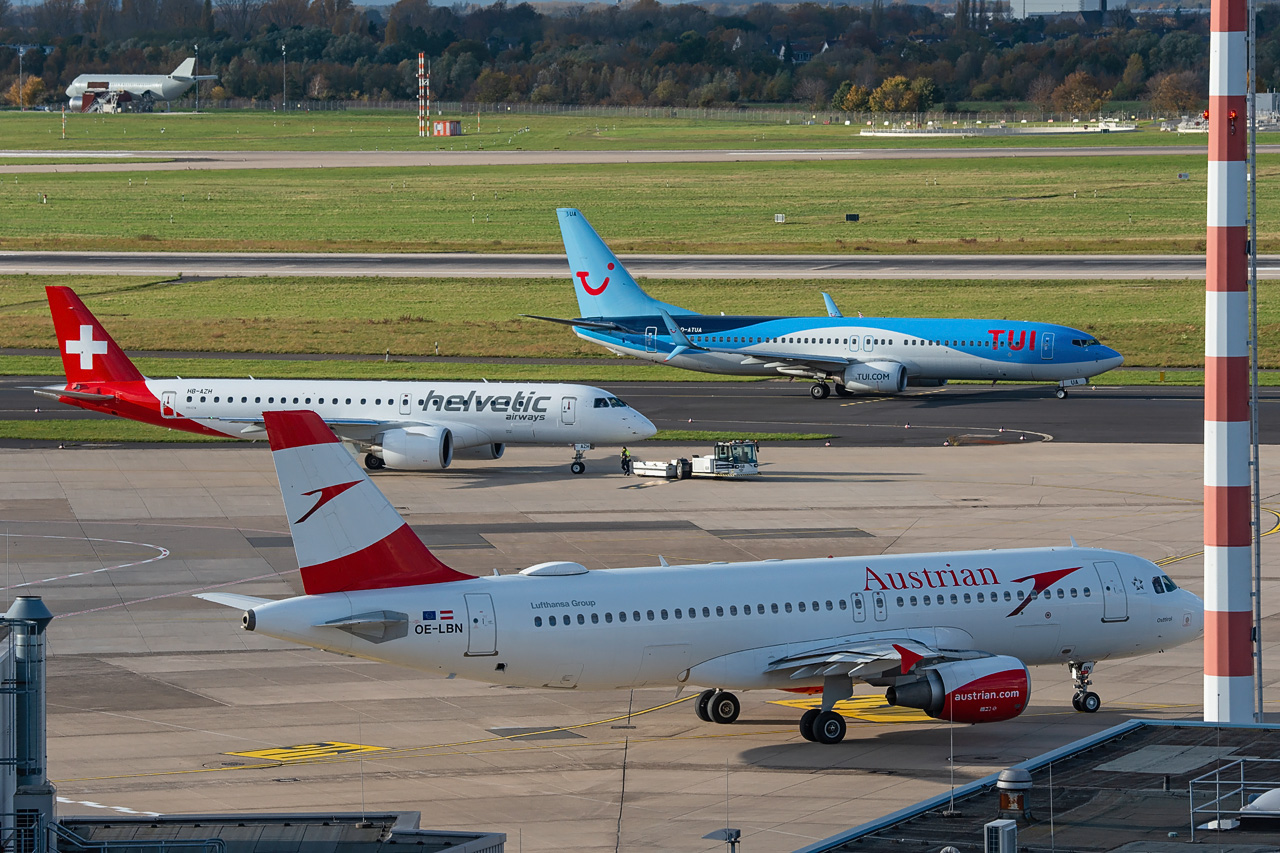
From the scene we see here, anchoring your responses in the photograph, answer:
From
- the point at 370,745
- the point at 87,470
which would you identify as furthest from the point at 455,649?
the point at 87,470

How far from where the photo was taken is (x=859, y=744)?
4094 centimetres

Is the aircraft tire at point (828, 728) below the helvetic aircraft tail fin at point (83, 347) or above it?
below

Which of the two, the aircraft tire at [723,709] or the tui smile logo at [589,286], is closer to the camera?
the aircraft tire at [723,709]

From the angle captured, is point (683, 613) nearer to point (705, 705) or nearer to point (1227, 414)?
point (705, 705)

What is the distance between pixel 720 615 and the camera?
132 ft

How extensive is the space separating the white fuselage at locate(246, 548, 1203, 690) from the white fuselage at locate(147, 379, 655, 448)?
35521 mm

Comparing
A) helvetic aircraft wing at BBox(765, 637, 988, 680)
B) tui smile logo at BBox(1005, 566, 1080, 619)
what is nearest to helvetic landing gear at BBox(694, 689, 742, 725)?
helvetic aircraft wing at BBox(765, 637, 988, 680)

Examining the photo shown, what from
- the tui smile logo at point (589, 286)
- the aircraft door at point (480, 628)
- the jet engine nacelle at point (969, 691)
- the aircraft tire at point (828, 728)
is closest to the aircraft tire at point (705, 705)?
the aircraft tire at point (828, 728)

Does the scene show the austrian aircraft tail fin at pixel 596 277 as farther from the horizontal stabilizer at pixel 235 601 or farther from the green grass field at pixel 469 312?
the horizontal stabilizer at pixel 235 601

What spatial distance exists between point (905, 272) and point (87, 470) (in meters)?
84.6

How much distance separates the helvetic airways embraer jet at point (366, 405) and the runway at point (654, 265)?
67.1 metres

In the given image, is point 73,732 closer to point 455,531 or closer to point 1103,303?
point 455,531

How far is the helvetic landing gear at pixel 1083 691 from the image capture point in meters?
43.4

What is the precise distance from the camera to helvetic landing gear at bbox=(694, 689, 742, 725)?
42.9 meters
